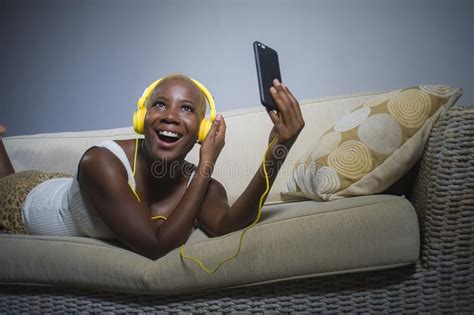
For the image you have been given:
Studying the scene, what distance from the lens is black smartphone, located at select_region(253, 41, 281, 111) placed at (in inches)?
35.3

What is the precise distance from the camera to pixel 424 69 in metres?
1.83

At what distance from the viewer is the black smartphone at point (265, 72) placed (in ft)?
2.94

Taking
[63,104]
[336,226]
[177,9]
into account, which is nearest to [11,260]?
[336,226]

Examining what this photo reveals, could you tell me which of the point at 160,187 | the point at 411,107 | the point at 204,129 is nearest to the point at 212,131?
the point at 204,129

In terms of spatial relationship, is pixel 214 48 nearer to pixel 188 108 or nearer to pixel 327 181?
pixel 188 108

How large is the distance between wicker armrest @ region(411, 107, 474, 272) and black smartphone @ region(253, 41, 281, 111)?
0.41 meters

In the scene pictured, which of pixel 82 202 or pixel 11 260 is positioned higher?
pixel 82 202

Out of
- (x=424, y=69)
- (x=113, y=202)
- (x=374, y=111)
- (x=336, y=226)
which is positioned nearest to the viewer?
(x=336, y=226)

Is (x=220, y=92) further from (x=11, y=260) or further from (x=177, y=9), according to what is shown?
(x=11, y=260)

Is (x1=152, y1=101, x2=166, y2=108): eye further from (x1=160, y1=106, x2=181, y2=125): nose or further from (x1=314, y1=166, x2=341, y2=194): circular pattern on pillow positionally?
(x1=314, y1=166, x2=341, y2=194): circular pattern on pillow

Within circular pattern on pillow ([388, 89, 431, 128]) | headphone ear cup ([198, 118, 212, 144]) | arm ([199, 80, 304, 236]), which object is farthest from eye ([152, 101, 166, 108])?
circular pattern on pillow ([388, 89, 431, 128])

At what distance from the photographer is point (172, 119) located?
109 centimetres

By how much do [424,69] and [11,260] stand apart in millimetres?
1791

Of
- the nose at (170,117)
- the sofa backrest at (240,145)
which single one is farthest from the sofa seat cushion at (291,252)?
the sofa backrest at (240,145)
